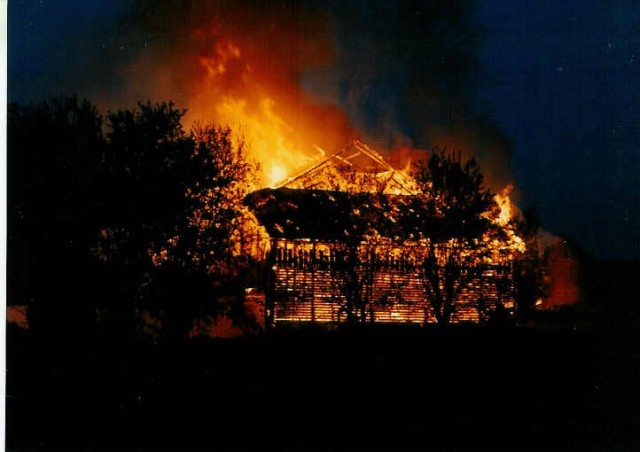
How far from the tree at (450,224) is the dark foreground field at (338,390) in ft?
2.18

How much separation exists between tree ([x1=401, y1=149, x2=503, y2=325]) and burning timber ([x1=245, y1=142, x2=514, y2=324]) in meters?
0.03

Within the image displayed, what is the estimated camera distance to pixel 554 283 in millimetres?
8734

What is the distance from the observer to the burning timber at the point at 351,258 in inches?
335

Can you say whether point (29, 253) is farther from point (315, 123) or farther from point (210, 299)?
point (315, 123)

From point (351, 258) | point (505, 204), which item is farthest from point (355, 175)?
point (505, 204)

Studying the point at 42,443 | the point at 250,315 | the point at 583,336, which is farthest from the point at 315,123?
the point at 42,443

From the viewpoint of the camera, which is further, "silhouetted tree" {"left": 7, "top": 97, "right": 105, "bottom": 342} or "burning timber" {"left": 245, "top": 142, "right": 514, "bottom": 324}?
"burning timber" {"left": 245, "top": 142, "right": 514, "bottom": 324}

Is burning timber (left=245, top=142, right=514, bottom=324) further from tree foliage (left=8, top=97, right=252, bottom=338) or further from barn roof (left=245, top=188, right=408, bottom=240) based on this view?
tree foliage (left=8, top=97, right=252, bottom=338)

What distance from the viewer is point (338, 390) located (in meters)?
8.36

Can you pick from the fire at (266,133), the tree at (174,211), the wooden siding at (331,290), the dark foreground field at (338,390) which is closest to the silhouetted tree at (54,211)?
the tree at (174,211)

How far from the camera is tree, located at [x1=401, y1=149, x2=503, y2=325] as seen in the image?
8609 millimetres

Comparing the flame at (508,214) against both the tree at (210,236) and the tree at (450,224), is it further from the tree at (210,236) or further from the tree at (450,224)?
the tree at (210,236)

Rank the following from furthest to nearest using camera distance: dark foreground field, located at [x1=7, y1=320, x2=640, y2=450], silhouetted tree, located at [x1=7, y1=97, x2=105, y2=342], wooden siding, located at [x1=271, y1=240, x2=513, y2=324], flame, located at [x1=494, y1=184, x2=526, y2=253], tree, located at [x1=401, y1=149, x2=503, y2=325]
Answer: flame, located at [x1=494, y1=184, x2=526, y2=253], tree, located at [x1=401, y1=149, x2=503, y2=325], wooden siding, located at [x1=271, y1=240, x2=513, y2=324], silhouetted tree, located at [x1=7, y1=97, x2=105, y2=342], dark foreground field, located at [x1=7, y1=320, x2=640, y2=450]

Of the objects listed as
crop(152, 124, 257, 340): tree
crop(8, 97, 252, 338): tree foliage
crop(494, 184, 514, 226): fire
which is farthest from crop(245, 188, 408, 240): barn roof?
crop(494, 184, 514, 226): fire
